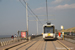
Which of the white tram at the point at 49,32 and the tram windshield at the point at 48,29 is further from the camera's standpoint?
the tram windshield at the point at 48,29

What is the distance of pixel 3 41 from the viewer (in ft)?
78.7

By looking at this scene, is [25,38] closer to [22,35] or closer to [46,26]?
[22,35]

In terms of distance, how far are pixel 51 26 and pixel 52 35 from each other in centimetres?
186

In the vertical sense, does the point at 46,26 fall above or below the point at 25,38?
above

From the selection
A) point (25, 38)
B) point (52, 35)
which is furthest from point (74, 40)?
point (25, 38)

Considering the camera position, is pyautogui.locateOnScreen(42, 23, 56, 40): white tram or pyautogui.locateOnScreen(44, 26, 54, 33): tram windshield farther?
pyautogui.locateOnScreen(44, 26, 54, 33): tram windshield

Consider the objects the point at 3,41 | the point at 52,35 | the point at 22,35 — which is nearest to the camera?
the point at 3,41

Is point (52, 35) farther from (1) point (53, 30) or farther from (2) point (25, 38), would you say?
(2) point (25, 38)

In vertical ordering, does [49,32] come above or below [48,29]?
below

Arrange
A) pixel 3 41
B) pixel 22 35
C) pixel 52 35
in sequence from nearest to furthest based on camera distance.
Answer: pixel 3 41
pixel 52 35
pixel 22 35

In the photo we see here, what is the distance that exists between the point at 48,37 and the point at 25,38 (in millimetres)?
5352

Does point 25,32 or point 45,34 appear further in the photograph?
point 25,32

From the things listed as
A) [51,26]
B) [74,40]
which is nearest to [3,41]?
[74,40]

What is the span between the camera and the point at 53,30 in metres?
34.0
